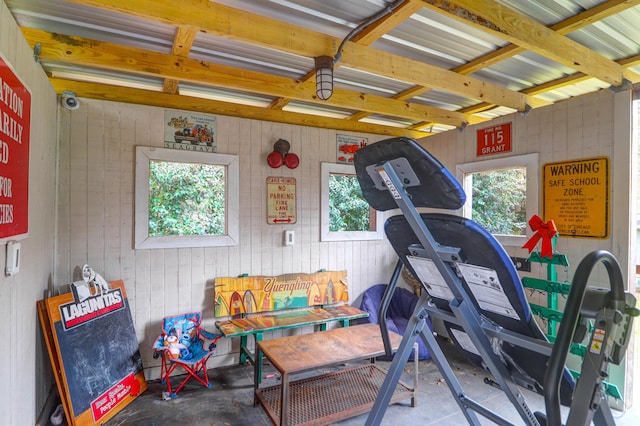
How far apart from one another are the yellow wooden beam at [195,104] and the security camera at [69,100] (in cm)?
6

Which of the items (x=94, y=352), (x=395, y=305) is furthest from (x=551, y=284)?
(x=94, y=352)

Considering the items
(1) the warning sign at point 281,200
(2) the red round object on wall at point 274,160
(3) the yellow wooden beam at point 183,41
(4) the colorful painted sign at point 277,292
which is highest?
(3) the yellow wooden beam at point 183,41

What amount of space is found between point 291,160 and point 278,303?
1.62 meters

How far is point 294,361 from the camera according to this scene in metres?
2.45

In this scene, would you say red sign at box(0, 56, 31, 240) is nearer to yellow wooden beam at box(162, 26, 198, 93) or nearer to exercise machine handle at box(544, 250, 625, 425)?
yellow wooden beam at box(162, 26, 198, 93)

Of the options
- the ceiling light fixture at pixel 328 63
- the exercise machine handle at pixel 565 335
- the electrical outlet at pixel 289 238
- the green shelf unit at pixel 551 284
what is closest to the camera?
the exercise machine handle at pixel 565 335

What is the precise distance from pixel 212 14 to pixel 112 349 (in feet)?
8.79

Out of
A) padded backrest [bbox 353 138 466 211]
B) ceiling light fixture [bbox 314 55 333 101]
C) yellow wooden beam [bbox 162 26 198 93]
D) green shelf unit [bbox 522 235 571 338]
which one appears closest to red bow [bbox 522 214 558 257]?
green shelf unit [bbox 522 235 571 338]

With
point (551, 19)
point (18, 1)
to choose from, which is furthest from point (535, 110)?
point (18, 1)

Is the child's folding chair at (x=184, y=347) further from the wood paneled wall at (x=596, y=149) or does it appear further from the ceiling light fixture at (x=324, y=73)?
the wood paneled wall at (x=596, y=149)

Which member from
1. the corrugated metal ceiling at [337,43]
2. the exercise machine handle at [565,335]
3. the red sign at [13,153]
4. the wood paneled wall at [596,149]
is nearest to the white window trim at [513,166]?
the wood paneled wall at [596,149]

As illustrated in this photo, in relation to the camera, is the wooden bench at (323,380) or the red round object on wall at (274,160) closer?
the wooden bench at (323,380)

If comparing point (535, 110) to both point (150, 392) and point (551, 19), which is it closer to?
point (551, 19)

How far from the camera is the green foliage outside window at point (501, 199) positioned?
241 inches
